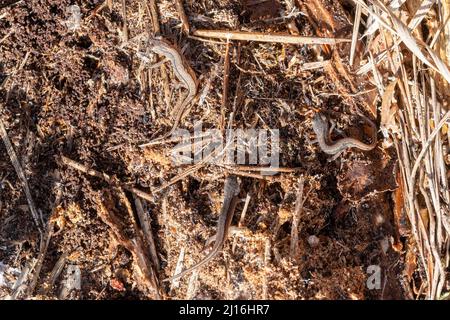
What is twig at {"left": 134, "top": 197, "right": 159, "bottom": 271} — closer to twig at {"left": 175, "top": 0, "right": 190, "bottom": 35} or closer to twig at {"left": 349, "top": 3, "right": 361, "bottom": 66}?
twig at {"left": 175, "top": 0, "right": 190, "bottom": 35}

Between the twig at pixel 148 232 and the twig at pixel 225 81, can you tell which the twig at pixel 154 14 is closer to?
the twig at pixel 225 81

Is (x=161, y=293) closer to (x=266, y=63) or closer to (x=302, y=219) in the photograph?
(x=302, y=219)

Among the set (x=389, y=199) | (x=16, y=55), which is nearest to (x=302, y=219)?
(x=389, y=199)

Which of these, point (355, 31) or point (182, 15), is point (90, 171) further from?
point (355, 31)

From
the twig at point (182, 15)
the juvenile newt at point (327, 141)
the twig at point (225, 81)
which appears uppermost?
the twig at point (182, 15)

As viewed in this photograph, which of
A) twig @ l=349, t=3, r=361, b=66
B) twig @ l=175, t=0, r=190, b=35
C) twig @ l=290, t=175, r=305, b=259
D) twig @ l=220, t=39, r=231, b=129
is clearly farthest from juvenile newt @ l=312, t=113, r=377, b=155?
twig @ l=175, t=0, r=190, b=35

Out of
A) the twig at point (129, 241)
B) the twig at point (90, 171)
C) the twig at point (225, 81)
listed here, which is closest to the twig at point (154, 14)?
the twig at point (225, 81)

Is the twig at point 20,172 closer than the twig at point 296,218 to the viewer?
No
